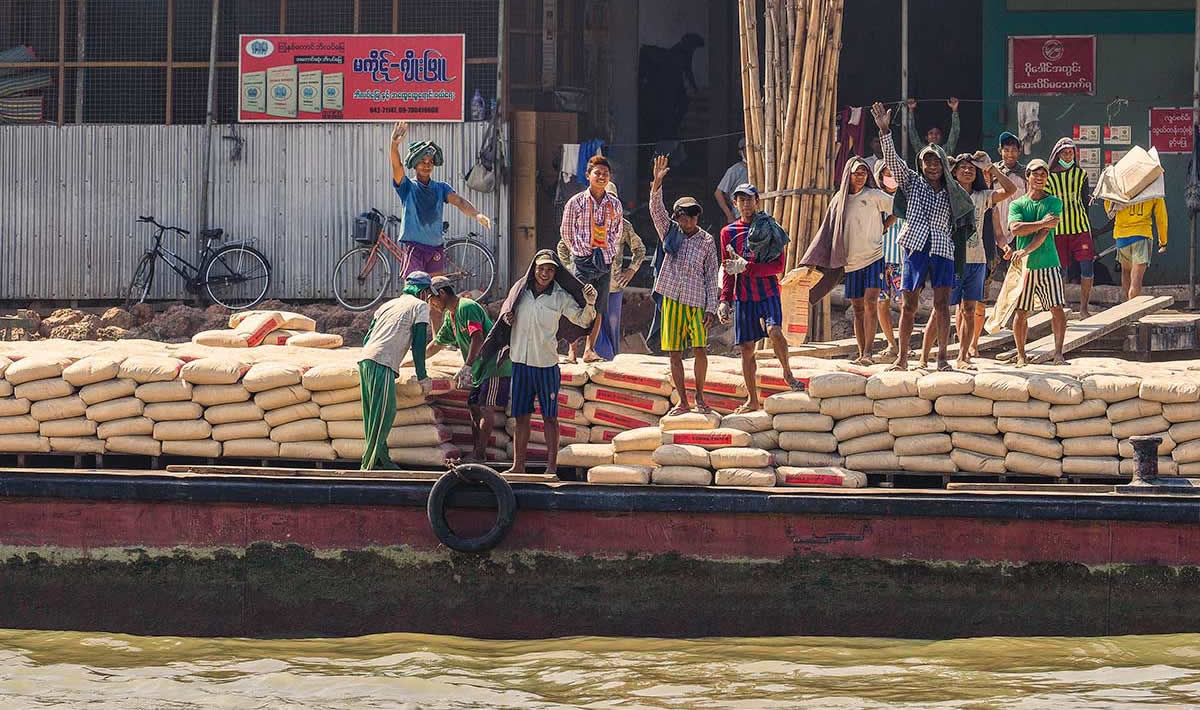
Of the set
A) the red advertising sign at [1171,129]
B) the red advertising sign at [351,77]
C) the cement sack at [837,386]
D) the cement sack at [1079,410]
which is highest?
the red advertising sign at [351,77]

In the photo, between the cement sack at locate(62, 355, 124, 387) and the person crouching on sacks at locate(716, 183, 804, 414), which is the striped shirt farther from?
the cement sack at locate(62, 355, 124, 387)

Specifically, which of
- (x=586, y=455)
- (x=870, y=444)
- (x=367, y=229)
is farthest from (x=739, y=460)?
(x=367, y=229)

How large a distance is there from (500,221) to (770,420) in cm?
773

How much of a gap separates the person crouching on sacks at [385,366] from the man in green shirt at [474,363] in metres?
0.16

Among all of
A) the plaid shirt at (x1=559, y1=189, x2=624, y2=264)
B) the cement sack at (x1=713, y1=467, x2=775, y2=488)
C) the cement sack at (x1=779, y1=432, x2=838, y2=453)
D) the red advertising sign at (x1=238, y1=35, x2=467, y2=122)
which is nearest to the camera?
the cement sack at (x1=713, y1=467, x2=775, y2=488)

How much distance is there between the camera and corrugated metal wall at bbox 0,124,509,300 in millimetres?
16938

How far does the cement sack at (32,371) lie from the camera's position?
9828 mm

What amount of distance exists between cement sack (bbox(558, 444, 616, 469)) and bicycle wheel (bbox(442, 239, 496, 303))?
7079 millimetres

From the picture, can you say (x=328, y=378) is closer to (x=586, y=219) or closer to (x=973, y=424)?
(x=586, y=219)

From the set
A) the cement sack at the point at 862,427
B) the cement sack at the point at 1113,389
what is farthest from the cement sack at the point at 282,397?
the cement sack at the point at 1113,389

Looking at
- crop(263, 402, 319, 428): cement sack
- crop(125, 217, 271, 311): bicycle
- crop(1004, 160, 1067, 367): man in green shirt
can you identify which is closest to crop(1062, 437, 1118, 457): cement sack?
crop(1004, 160, 1067, 367): man in green shirt

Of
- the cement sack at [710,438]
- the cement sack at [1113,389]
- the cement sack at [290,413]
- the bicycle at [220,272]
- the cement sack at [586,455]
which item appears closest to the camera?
the cement sack at [1113,389]

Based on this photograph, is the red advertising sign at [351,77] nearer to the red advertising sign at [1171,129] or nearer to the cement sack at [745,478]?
the red advertising sign at [1171,129]

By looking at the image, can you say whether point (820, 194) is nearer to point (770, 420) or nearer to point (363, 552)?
point (770, 420)
